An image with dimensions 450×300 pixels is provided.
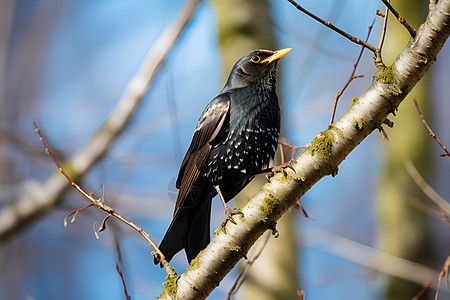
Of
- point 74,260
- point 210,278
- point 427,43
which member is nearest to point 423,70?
point 427,43

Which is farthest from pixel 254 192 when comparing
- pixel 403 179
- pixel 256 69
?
pixel 403 179

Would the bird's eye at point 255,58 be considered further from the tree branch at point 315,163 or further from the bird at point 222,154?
the tree branch at point 315,163

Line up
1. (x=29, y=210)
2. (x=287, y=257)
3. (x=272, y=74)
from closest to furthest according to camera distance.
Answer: (x=272, y=74), (x=29, y=210), (x=287, y=257)

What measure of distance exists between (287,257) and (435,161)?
6.83ft

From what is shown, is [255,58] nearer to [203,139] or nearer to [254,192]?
[203,139]

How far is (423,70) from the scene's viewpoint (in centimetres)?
219

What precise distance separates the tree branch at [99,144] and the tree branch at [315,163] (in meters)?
2.14

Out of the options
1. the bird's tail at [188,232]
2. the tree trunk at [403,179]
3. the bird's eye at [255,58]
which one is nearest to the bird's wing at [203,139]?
the bird's tail at [188,232]

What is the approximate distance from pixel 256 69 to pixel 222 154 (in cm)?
79

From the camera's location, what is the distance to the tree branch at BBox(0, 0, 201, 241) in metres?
4.14

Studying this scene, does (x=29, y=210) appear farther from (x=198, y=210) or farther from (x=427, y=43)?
(x=427, y=43)

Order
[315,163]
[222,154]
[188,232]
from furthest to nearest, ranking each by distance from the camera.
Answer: [222,154], [188,232], [315,163]

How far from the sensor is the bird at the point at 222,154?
3168 mm

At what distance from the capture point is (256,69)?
3.67m
